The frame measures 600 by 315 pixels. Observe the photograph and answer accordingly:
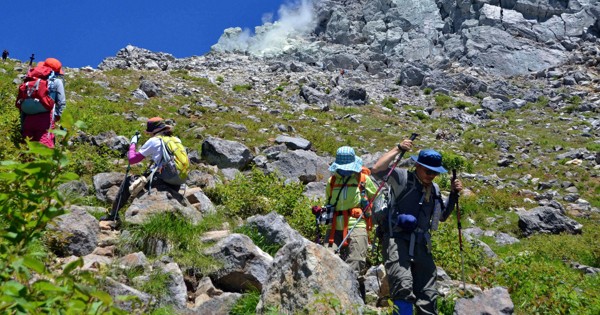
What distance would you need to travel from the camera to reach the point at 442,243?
8.28 meters

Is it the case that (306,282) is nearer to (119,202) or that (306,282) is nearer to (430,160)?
(430,160)

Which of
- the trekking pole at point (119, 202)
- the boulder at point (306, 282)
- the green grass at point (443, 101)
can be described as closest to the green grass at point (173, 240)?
the trekking pole at point (119, 202)

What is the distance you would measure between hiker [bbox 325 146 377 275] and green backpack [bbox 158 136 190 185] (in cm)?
222

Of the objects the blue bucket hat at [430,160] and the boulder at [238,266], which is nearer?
the blue bucket hat at [430,160]

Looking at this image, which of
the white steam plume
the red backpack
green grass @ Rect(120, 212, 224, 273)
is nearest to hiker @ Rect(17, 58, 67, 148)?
the red backpack

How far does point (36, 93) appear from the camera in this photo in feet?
26.1

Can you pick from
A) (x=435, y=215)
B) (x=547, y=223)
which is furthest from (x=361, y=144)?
(x=435, y=215)

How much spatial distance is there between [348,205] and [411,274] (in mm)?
1555

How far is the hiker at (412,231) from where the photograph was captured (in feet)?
17.8

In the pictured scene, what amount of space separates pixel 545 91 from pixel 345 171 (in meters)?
39.7

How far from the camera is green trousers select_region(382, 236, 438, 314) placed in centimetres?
536

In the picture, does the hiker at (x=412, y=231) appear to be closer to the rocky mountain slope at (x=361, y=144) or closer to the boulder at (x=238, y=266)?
the rocky mountain slope at (x=361, y=144)

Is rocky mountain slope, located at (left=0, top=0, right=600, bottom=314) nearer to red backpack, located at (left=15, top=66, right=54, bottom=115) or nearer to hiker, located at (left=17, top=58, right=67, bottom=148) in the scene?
hiker, located at (left=17, top=58, right=67, bottom=148)

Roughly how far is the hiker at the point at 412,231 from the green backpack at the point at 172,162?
3090 millimetres
